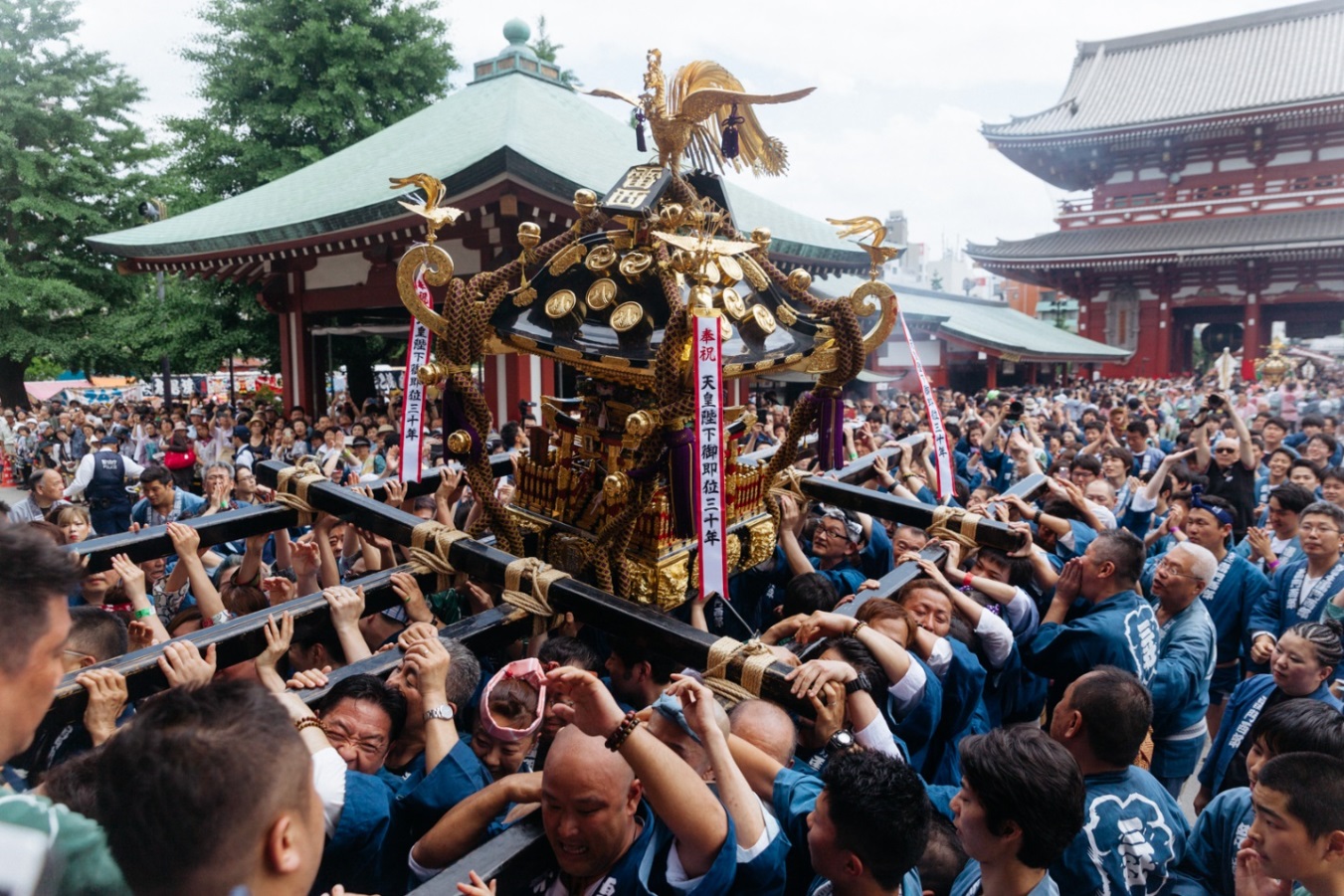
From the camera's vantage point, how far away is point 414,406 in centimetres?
457

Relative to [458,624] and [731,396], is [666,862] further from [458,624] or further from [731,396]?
[731,396]

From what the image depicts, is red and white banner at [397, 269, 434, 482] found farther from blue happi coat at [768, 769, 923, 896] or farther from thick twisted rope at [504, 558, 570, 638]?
blue happi coat at [768, 769, 923, 896]

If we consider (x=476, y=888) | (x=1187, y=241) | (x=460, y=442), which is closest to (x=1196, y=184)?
(x=1187, y=241)

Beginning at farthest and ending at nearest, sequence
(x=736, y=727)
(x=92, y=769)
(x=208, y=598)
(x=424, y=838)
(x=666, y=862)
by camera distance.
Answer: (x=208, y=598) → (x=736, y=727) → (x=424, y=838) → (x=666, y=862) → (x=92, y=769)

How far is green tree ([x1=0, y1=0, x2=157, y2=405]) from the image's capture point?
20.6 m

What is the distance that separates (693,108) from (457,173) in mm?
5695

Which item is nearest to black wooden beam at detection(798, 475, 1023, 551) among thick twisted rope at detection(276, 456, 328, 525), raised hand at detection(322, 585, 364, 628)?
raised hand at detection(322, 585, 364, 628)

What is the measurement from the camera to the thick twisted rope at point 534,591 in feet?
10.8

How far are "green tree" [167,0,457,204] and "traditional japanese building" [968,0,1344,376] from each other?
21.3m

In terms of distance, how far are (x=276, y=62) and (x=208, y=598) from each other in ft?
60.7

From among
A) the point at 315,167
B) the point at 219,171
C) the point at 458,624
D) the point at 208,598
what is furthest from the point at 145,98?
the point at 458,624

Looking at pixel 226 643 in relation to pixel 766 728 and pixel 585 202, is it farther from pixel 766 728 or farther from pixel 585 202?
pixel 585 202

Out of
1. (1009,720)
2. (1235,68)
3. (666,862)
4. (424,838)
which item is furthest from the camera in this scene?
(1235,68)

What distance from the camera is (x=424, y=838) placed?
234 centimetres
